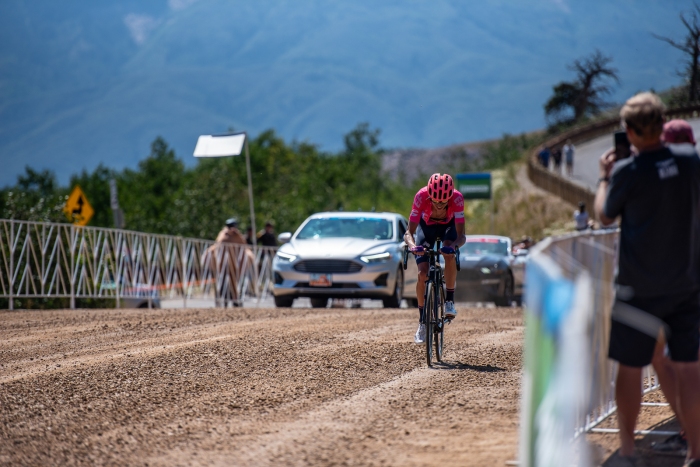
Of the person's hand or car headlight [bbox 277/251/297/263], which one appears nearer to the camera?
the person's hand

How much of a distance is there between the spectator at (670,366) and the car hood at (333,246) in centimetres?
1139

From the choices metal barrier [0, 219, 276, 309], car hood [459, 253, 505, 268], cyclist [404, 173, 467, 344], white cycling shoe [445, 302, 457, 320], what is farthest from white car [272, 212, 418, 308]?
white cycling shoe [445, 302, 457, 320]

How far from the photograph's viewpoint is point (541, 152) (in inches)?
2386

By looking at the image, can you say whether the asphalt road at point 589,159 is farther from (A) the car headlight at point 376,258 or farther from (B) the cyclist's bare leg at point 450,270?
(B) the cyclist's bare leg at point 450,270

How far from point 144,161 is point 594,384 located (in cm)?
9750

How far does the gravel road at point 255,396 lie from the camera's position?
5383mm

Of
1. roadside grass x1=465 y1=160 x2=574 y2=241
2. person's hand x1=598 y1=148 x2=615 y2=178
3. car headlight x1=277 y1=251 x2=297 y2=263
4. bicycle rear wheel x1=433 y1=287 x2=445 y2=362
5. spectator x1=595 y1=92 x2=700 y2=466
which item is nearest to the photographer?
spectator x1=595 y1=92 x2=700 y2=466

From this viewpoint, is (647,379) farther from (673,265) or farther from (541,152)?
(541,152)

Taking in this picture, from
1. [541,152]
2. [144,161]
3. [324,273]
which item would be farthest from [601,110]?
[324,273]

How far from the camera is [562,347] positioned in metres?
4.27

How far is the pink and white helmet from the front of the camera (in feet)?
28.9

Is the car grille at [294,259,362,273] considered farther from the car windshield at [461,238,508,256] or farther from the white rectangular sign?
the white rectangular sign

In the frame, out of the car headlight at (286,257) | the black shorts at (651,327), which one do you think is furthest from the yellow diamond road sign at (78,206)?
the black shorts at (651,327)

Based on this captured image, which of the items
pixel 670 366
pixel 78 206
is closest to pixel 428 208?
pixel 670 366
